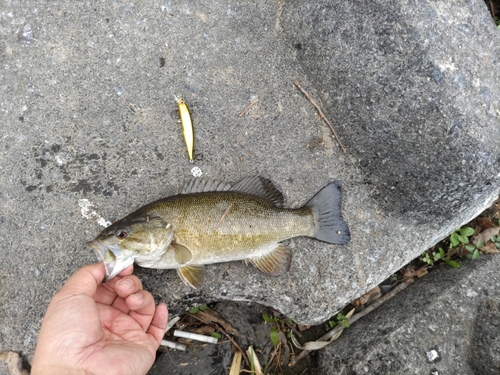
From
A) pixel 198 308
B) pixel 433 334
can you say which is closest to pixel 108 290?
pixel 198 308

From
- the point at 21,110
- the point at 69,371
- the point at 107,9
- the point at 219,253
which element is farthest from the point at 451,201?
the point at 21,110

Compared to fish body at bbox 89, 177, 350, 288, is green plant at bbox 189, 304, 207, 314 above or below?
below

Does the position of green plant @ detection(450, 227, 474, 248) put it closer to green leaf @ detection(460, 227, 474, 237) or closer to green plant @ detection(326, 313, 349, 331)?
green leaf @ detection(460, 227, 474, 237)

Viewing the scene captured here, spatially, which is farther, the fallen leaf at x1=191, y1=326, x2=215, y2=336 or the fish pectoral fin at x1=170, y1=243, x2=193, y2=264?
the fallen leaf at x1=191, y1=326, x2=215, y2=336

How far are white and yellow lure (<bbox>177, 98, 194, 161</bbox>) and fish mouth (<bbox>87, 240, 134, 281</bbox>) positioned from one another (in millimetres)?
1120

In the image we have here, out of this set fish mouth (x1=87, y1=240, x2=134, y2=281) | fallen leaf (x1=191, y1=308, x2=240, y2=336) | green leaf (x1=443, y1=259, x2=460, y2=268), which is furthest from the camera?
green leaf (x1=443, y1=259, x2=460, y2=268)

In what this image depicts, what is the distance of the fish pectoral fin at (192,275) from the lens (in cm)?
335

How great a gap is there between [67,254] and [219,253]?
4.38ft

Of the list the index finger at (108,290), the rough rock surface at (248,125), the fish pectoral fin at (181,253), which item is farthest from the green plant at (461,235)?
the index finger at (108,290)

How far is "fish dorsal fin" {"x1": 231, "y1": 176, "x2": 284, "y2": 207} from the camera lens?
3496 mm

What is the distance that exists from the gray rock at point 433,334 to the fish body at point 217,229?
111cm

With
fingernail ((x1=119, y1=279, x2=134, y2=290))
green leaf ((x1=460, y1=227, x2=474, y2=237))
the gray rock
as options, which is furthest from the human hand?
green leaf ((x1=460, y1=227, x2=474, y2=237))

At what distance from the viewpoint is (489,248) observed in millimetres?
4422

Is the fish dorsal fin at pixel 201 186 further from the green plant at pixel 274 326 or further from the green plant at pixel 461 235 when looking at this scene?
the green plant at pixel 461 235
